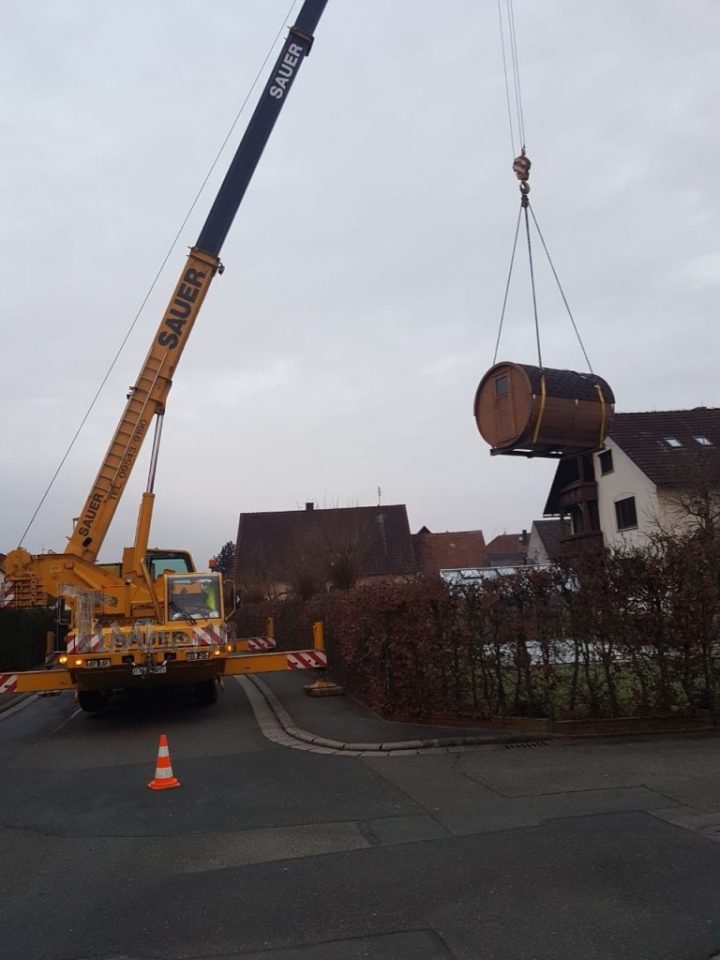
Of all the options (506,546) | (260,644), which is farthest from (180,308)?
(506,546)

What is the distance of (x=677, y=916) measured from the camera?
446cm

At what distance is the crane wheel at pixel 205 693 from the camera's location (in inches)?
552

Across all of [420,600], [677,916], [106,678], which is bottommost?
[677,916]

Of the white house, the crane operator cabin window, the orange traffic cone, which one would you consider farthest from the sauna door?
the orange traffic cone

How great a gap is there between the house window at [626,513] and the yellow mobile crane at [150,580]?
62.5 feet

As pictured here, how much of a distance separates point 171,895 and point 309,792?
271 cm

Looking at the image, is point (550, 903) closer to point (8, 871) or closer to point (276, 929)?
point (276, 929)

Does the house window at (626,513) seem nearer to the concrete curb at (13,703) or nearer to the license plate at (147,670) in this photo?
the concrete curb at (13,703)

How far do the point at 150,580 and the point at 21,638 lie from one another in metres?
9.84

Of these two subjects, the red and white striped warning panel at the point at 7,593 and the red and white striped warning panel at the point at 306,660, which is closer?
the red and white striped warning panel at the point at 7,593

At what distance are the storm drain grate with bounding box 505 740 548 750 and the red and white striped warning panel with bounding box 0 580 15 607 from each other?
8438 millimetres

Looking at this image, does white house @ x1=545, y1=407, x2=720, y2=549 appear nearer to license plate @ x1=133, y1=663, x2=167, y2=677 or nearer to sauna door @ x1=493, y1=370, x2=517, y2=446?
sauna door @ x1=493, y1=370, x2=517, y2=446

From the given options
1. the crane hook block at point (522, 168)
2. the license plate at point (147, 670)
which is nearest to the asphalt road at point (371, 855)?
the license plate at point (147, 670)

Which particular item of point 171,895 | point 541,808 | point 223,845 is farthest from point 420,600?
point 171,895
